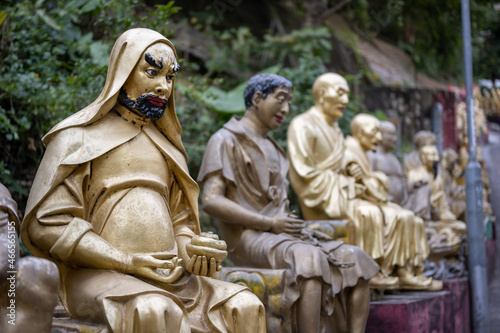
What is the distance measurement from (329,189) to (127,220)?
2.87 m

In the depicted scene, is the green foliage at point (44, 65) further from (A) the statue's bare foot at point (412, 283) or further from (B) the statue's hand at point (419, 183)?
(B) the statue's hand at point (419, 183)

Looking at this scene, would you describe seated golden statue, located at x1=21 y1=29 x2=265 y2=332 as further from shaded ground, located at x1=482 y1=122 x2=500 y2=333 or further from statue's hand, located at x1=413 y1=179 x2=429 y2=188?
shaded ground, located at x1=482 y1=122 x2=500 y2=333

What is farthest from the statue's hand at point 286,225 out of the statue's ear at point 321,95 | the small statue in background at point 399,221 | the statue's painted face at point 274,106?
the statue's ear at point 321,95

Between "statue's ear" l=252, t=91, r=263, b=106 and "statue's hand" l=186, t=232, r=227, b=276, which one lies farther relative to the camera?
"statue's ear" l=252, t=91, r=263, b=106

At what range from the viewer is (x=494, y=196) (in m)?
18.0

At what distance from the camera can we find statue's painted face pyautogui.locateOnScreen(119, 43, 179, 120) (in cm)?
382

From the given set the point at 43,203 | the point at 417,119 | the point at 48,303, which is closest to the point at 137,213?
the point at 43,203

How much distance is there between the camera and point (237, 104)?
9.50m

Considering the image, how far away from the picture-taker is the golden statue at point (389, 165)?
819cm

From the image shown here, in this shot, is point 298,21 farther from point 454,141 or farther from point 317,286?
point 317,286

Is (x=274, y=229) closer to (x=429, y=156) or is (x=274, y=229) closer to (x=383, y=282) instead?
(x=383, y=282)

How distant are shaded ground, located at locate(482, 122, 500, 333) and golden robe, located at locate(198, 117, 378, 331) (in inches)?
199

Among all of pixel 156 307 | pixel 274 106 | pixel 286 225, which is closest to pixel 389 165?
pixel 274 106

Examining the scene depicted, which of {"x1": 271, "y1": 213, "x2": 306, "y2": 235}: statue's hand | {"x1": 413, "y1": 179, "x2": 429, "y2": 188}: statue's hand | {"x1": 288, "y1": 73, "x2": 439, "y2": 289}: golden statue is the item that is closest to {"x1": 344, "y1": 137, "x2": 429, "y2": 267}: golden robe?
{"x1": 288, "y1": 73, "x2": 439, "y2": 289}: golden statue
